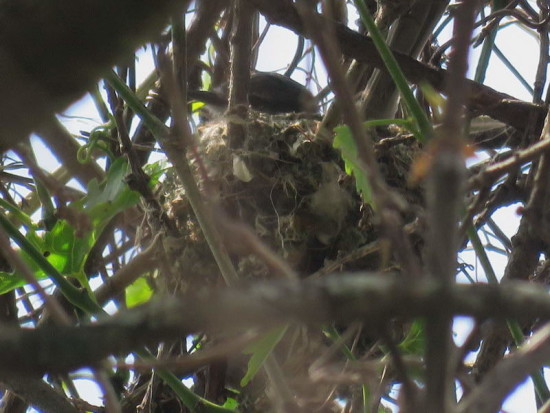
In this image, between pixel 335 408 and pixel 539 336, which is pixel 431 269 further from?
A: pixel 335 408

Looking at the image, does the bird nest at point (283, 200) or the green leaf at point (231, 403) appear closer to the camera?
the green leaf at point (231, 403)

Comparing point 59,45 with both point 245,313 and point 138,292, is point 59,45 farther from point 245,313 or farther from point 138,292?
point 138,292

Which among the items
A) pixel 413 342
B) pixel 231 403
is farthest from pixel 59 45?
pixel 231 403

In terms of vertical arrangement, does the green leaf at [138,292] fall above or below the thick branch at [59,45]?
above

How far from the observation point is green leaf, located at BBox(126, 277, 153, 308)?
2371 mm

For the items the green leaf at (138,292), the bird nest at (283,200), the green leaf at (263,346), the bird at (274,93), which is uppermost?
the bird at (274,93)

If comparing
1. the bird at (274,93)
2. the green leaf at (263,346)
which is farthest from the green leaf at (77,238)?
the bird at (274,93)

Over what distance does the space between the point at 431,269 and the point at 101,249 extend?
2.04 metres

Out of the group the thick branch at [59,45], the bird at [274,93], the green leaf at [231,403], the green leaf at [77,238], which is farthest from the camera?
the bird at [274,93]

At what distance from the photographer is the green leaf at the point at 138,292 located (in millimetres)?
2371

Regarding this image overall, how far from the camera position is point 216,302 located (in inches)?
19.0

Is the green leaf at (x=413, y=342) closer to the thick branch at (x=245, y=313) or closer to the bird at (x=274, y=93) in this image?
the thick branch at (x=245, y=313)

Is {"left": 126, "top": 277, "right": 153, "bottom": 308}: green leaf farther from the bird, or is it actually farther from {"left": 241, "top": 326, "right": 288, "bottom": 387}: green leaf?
the bird

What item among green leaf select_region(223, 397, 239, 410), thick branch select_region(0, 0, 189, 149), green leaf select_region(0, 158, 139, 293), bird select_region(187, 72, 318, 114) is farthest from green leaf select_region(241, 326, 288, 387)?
bird select_region(187, 72, 318, 114)
